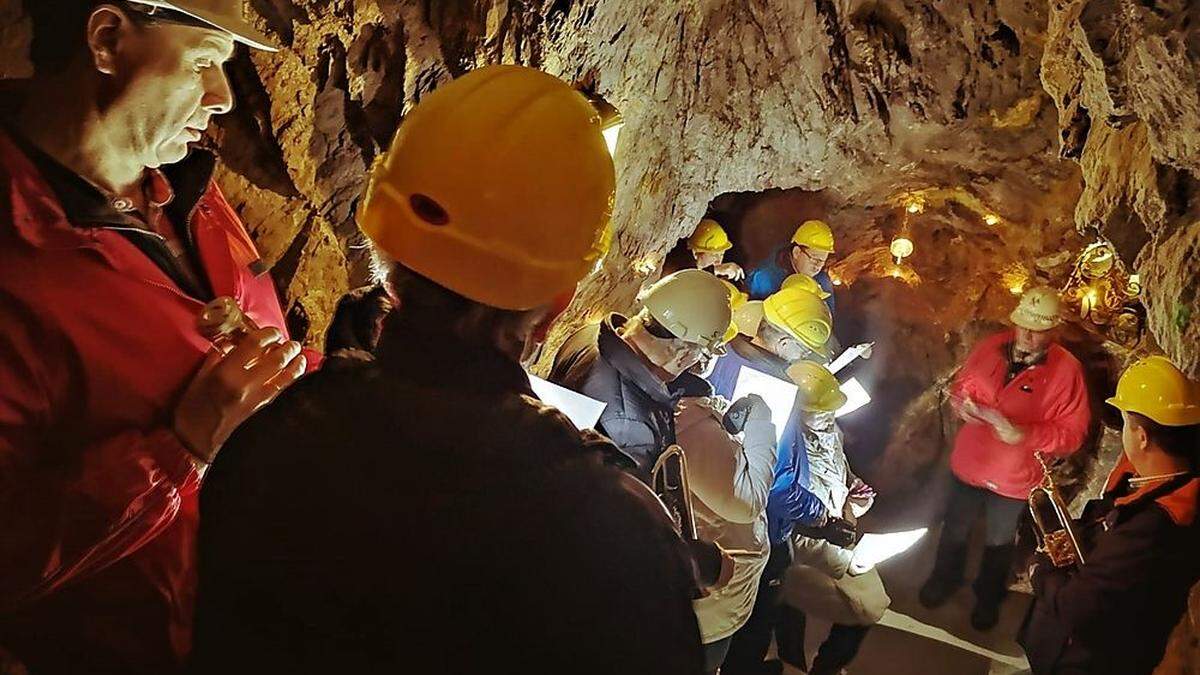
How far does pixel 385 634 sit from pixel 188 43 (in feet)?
4.15

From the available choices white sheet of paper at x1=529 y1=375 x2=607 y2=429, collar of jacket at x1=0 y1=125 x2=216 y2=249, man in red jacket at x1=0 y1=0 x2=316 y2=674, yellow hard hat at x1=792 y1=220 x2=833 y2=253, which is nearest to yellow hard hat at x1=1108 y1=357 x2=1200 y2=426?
white sheet of paper at x1=529 y1=375 x2=607 y2=429

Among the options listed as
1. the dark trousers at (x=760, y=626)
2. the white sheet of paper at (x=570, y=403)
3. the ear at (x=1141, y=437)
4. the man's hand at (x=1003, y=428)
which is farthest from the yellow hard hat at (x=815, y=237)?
the white sheet of paper at (x=570, y=403)

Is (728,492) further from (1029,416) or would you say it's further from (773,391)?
(1029,416)

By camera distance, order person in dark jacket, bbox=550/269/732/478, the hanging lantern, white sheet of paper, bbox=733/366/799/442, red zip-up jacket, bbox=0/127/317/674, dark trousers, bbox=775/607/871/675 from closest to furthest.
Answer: red zip-up jacket, bbox=0/127/317/674
person in dark jacket, bbox=550/269/732/478
white sheet of paper, bbox=733/366/799/442
dark trousers, bbox=775/607/871/675
the hanging lantern

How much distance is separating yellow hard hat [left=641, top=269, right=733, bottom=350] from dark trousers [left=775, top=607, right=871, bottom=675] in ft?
7.82

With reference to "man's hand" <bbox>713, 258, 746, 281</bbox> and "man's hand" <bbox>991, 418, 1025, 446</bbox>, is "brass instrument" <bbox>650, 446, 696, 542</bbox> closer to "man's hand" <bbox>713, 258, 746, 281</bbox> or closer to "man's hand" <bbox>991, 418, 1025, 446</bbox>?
"man's hand" <bbox>991, 418, 1025, 446</bbox>

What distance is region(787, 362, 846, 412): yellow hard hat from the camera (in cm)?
446

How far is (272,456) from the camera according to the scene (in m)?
1.40

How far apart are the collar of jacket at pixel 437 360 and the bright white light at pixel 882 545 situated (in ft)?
8.93

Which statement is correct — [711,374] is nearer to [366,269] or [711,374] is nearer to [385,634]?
[366,269]

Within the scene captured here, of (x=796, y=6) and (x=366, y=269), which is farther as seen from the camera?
(x=796, y=6)

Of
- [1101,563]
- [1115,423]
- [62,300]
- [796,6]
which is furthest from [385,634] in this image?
[1115,423]

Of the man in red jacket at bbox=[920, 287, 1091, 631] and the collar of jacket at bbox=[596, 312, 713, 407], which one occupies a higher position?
the collar of jacket at bbox=[596, 312, 713, 407]

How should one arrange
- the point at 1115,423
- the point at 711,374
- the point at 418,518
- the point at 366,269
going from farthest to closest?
the point at 1115,423, the point at 711,374, the point at 366,269, the point at 418,518
